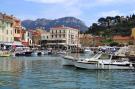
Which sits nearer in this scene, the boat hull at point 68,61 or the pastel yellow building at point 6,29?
the boat hull at point 68,61

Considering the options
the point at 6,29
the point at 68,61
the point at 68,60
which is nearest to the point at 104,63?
the point at 68,61

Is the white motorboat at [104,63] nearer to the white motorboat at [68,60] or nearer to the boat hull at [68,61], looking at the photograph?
the white motorboat at [68,60]

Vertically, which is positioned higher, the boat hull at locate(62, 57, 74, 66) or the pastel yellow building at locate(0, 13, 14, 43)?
the pastel yellow building at locate(0, 13, 14, 43)

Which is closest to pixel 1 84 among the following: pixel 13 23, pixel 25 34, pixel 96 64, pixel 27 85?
pixel 27 85

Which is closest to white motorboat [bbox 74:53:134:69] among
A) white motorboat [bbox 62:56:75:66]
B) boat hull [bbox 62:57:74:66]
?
white motorboat [bbox 62:56:75:66]

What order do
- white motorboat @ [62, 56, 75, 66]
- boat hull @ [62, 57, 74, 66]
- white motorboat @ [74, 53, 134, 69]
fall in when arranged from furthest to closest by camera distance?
boat hull @ [62, 57, 74, 66]
white motorboat @ [62, 56, 75, 66]
white motorboat @ [74, 53, 134, 69]

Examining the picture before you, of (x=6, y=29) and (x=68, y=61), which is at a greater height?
(x=6, y=29)

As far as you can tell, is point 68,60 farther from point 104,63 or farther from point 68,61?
point 104,63

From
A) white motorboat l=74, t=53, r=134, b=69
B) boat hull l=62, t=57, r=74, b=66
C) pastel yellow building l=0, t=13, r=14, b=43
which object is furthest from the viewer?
pastel yellow building l=0, t=13, r=14, b=43

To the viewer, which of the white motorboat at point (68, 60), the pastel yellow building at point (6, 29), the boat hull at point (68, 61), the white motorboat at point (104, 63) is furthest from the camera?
the pastel yellow building at point (6, 29)

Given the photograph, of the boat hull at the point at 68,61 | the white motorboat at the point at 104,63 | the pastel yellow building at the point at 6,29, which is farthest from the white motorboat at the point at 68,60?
the pastel yellow building at the point at 6,29

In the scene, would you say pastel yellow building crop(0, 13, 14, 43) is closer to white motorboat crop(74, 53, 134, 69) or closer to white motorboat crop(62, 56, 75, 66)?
white motorboat crop(62, 56, 75, 66)

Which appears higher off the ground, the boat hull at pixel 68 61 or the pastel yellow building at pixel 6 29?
the pastel yellow building at pixel 6 29

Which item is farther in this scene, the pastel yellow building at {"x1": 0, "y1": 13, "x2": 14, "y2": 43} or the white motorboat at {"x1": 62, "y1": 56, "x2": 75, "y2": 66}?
the pastel yellow building at {"x1": 0, "y1": 13, "x2": 14, "y2": 43}
